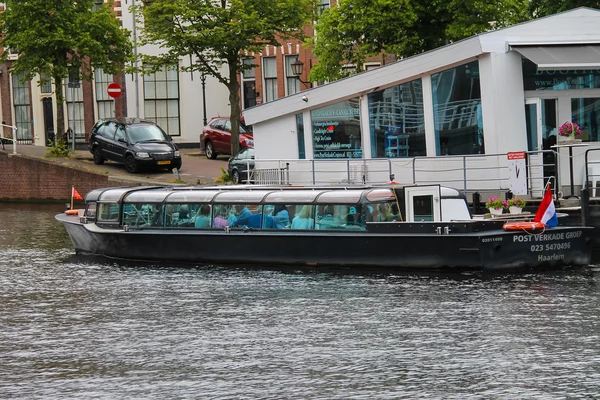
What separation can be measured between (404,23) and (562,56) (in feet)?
48.5

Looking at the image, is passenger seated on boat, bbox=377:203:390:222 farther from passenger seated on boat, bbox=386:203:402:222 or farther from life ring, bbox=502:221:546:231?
life ring, bbox=502:221:546:231

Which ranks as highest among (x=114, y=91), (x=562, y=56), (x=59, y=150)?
(x=114, y=91)

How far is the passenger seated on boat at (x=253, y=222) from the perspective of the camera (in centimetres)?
2520

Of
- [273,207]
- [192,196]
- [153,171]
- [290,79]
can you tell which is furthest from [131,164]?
[273,207]

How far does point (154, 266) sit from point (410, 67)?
831cm

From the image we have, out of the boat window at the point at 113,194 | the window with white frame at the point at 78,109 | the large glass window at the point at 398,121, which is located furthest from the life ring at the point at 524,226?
the window with white frame at the point at 78,109

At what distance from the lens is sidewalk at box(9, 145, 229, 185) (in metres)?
42.4

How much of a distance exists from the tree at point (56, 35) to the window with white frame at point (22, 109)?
38.8 ft

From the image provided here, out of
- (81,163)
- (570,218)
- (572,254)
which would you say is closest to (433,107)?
(570,218)

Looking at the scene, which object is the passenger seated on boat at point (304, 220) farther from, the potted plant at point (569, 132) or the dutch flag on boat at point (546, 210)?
the potted plant at point (569, 132)

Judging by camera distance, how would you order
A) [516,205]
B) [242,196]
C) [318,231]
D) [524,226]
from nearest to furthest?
[524,226] < [516,205] < [318,231] < [242,196]

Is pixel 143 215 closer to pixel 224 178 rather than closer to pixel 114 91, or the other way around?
pixel 224 178

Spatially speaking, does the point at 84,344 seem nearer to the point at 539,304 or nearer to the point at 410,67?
the point at 539,304

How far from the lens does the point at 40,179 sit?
1859 inches
